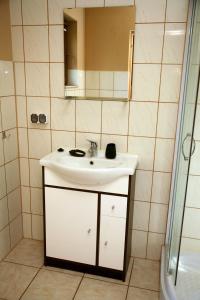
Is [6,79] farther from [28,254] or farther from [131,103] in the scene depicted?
[28,254]

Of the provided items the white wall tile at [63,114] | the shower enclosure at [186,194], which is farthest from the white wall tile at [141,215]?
the white wall tile at [63,114]

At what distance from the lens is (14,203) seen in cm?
230

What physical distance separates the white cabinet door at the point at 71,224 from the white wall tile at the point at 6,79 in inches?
31.4

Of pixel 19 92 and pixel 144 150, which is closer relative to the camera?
pixel 144 150

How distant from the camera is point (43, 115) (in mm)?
2150

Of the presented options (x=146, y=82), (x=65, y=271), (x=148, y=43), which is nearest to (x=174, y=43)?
(x=148, y=43)

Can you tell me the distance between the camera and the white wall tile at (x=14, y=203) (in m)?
2.25

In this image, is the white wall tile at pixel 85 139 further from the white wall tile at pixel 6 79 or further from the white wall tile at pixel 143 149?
the white wall tile at pixel 6 79

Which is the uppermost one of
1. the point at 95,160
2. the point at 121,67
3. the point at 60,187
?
the point at 121,67

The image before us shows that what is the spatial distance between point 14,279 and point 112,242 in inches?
30.0

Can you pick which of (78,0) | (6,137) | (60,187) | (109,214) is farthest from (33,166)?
(78,0)

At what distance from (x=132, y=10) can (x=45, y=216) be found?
1.55 meters

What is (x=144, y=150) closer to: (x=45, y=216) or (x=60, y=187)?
(x=60, y=187)

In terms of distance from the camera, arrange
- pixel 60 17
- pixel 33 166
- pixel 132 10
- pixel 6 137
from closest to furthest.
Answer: pixel 132 10
pixel 60 17
pixel 6 137
pixel 33 166
